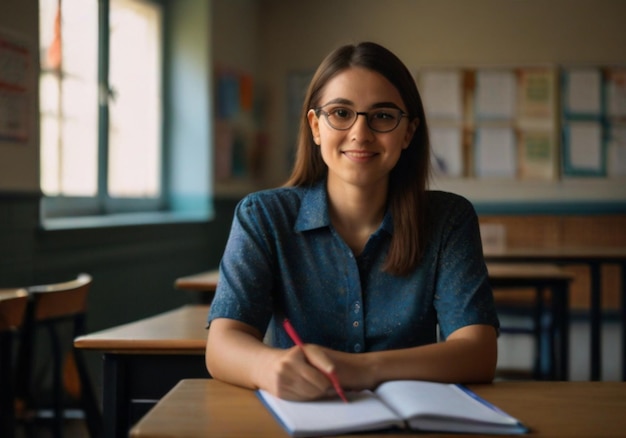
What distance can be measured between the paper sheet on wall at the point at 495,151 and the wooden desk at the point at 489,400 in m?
5.65

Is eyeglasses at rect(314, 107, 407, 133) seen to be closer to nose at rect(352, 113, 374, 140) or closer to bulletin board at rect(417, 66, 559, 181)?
nose at rect(352, 113, 374, 140)

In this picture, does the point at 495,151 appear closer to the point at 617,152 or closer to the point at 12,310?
the point at 617,152

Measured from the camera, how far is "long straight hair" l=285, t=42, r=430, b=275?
1.62 m

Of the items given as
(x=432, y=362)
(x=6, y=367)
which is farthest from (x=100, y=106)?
(x=432, y=362)

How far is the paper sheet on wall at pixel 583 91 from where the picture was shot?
683 centimetres

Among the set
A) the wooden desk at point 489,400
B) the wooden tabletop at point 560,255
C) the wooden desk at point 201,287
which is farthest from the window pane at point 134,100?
the wooden desk at point 489,400

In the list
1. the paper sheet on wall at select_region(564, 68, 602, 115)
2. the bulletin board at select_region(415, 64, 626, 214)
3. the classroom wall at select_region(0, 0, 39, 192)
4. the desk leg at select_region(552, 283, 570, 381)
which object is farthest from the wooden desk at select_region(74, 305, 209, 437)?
the paper sheet on wall at select_region(564, 68, 602, 115)

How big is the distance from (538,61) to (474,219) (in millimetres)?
5519

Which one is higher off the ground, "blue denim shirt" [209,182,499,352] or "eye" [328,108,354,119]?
"eye" [328,108,354,119]

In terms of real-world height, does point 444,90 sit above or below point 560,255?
above

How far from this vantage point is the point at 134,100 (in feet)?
17.2

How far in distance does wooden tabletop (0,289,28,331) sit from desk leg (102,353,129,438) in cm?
63

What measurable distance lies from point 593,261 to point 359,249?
3.20 m

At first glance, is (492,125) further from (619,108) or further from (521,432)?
(521,432)
